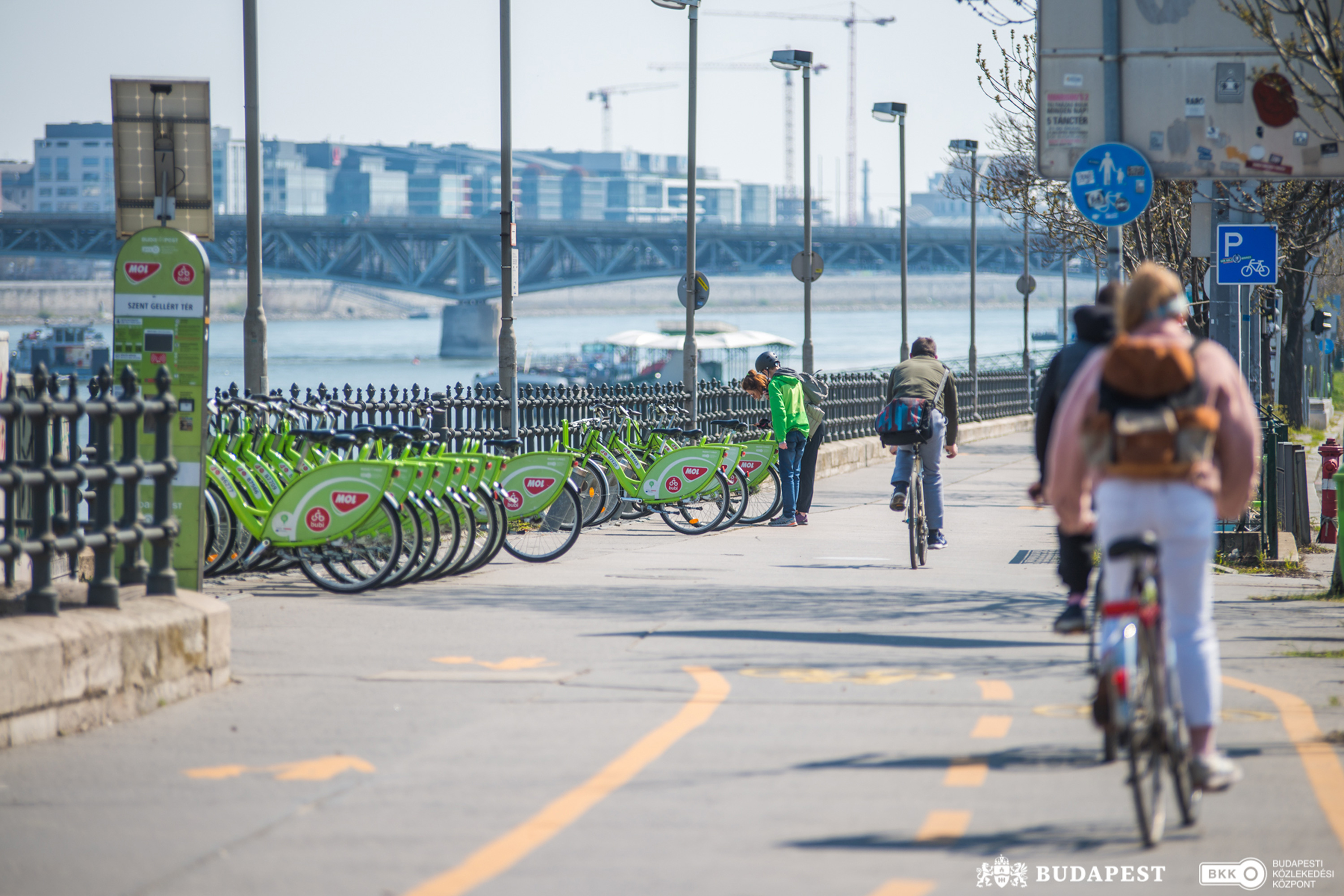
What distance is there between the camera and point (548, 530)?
12.1 meters

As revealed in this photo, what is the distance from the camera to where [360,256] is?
7481 centimetres

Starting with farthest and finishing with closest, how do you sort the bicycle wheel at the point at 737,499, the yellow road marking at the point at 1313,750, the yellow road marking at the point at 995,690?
the bicycle wheel at the point at 737,499 → the yellow road marking at the point at 995,690 → the yellow road marking at the point at 1313,750

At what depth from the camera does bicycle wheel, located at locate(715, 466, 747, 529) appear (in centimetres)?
1512

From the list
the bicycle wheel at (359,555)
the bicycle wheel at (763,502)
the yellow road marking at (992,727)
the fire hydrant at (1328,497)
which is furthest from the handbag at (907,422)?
the yellow road marking at (992,727)

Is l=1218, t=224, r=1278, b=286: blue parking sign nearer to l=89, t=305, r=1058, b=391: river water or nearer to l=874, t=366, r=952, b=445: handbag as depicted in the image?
l=874, t=366, r=952, b=445: handbag

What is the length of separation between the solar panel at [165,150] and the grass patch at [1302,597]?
674 centimetres

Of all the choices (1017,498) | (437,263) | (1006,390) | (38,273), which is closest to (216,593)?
(1017,498)

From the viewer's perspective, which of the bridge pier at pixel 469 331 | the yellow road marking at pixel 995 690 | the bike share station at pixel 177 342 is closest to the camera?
the yellow road marking at pixel 995 690

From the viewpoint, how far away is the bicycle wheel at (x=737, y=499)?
15.1m

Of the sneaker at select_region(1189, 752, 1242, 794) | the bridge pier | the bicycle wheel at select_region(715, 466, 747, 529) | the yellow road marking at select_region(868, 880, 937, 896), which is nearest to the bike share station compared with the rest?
the yellow road marking at select_region(868, 880, 937, 896)

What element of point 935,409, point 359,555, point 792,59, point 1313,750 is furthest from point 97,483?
point 792,59

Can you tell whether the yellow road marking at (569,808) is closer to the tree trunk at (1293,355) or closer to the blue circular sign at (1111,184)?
the blue circular sign at (1111,184)

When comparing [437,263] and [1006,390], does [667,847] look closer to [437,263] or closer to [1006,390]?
[1006,390]

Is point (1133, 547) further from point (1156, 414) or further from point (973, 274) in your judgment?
point (973, 274)
